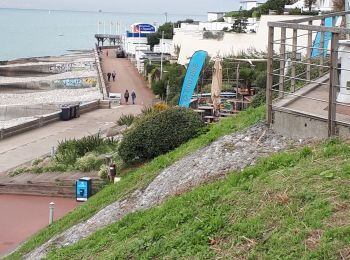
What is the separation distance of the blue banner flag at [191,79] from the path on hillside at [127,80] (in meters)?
19.9

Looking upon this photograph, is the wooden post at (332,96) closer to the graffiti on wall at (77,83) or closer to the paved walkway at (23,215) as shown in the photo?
the paved walkway at (23,215)

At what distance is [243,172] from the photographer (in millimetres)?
7023

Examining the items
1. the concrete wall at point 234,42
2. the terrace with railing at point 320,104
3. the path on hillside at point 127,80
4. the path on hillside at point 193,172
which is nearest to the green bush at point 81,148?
the path on hillside at point 193,172

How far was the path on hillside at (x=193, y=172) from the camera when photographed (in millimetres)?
7930

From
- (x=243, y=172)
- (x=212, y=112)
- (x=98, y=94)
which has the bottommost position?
(x=98, y=94)

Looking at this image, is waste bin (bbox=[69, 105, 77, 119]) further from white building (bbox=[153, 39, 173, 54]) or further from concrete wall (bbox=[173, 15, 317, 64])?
white building (bbox=[153, 39, 173, 54])

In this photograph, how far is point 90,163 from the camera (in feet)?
59.7

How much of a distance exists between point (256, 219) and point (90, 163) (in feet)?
42.6

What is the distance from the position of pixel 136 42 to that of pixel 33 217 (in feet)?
240

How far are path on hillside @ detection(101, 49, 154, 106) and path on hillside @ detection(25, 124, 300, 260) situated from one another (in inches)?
1304

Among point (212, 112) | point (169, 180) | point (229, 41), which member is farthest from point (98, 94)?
point (169, 180)

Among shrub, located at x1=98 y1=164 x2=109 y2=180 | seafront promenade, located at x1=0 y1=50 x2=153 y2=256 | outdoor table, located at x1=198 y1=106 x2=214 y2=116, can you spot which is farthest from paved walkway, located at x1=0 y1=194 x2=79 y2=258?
outdoor table, located at x1=198 y1=106 x2=214 y2=116

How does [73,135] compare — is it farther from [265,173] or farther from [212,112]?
[265,173]

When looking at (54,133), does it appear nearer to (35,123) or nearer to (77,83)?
(35,123)
